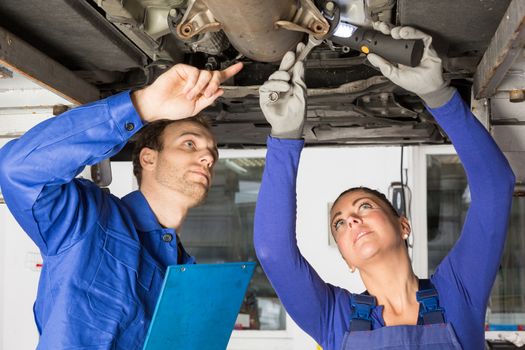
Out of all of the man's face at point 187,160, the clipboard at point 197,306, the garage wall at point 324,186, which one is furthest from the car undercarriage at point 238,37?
the garage wall at point 324,186

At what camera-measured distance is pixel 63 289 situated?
3.96 ft

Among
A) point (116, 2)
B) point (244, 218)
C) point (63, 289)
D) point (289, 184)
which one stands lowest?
point (63, 289)

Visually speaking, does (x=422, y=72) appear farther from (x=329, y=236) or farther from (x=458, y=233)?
(x=458, y=233)

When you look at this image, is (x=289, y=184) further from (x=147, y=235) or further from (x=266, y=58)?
(x=147, y=235)

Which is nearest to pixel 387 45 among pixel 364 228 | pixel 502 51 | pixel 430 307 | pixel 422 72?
pixel 422 72

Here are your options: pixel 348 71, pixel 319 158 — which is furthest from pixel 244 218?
pixel 348 71

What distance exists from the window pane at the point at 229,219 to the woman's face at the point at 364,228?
355 centimetres

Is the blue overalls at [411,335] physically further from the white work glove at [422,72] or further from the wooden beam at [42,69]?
the wooden beam at [42,69]

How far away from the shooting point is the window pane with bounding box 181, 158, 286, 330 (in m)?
5.26

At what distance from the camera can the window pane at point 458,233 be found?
12.9ft

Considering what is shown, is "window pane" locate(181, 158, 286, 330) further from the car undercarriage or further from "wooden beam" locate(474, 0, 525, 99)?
"wooden beam" locate(474, 0, 525, 99)

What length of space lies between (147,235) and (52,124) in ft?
1.50

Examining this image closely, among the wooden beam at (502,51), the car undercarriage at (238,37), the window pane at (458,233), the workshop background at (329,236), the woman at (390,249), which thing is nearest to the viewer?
the wooden beam at (502,51)

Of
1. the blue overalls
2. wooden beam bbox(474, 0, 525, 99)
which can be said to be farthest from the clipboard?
wooden beam bbox(474, 0, 525, 99)
